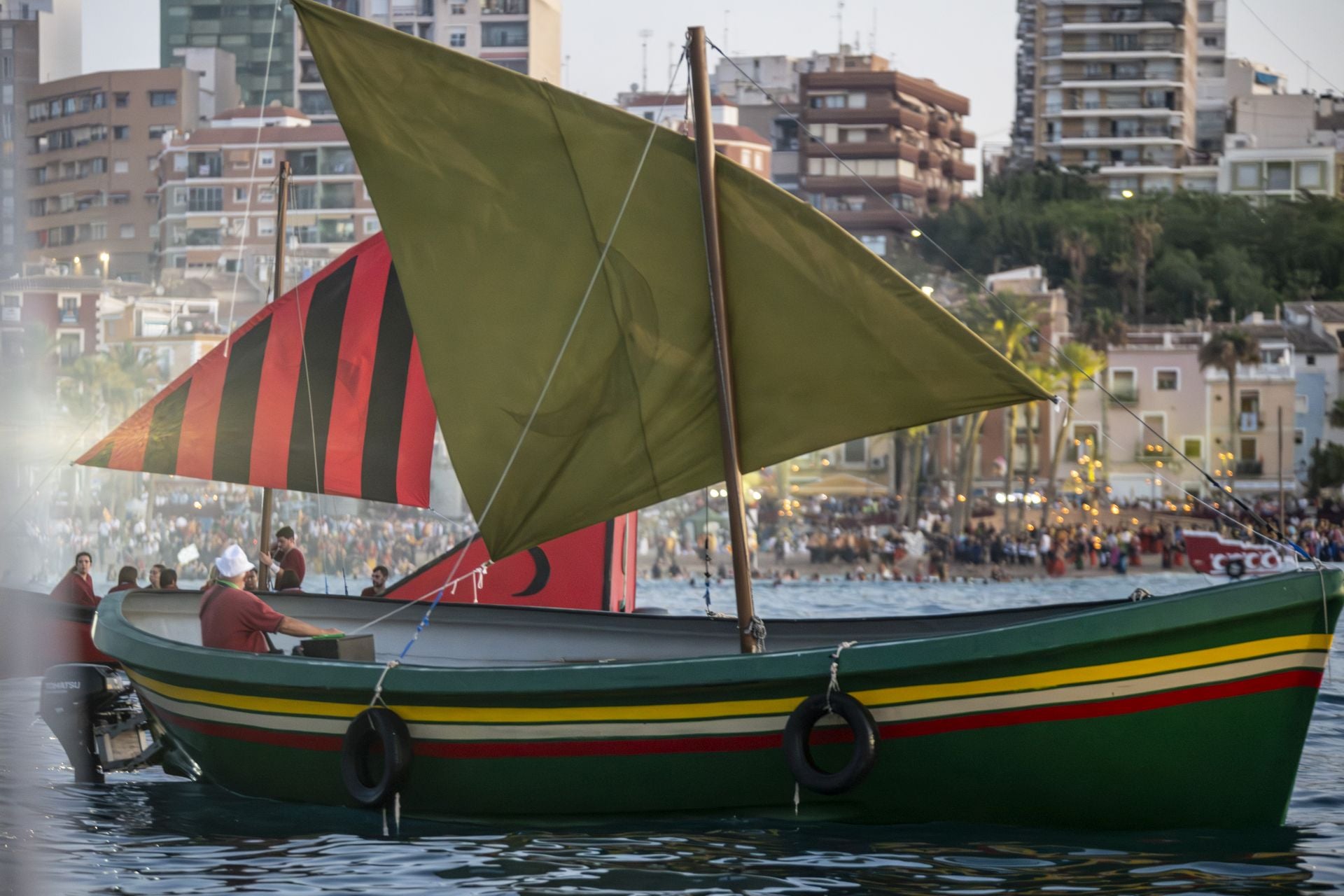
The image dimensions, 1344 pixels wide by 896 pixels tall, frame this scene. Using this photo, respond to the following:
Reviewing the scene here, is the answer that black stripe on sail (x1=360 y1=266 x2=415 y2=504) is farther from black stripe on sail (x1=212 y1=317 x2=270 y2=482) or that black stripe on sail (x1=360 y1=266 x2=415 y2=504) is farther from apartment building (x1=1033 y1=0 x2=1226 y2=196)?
apartment building (x1=1033 y1=0 x2=1226 y2=196)

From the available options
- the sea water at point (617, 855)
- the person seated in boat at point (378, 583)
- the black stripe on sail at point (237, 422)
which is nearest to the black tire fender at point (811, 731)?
the sea water at point (617, 855)

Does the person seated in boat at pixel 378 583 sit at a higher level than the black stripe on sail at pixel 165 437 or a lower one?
lower

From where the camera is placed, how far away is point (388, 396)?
17.4m

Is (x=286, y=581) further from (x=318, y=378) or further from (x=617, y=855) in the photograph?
(x=617, y=855)

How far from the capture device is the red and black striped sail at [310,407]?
17312 millimetres

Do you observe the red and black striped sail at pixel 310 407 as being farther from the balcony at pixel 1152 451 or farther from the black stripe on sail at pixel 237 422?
the balcony at pixel 1152 451

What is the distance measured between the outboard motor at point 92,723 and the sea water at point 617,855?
45.7 inches

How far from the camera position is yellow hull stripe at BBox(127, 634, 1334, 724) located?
409 inches

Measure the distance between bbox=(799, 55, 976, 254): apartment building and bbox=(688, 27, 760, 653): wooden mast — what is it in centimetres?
11137

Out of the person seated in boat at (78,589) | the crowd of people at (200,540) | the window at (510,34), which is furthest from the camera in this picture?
the window at (510,34)

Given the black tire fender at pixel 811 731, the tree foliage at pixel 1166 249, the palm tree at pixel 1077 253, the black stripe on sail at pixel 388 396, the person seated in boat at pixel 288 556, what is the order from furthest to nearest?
the palm tree at pixel 1077 253 → the tree foliage at pixel 1166 249 → the person seated in boat at pixel 288 556 → the black stripe on sail at pixel 388 396 → the black tire fender at pixel 811 731

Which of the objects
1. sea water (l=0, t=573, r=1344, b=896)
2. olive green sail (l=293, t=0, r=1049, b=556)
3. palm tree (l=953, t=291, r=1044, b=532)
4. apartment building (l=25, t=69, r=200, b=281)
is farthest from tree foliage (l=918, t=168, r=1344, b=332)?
sea water (l=0, t=573, r=1344, b=896)

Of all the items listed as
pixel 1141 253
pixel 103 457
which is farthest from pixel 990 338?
pixel 103 457

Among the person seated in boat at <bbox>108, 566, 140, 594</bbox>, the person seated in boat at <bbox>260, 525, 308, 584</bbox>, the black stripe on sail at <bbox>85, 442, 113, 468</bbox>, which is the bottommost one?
the person seated in boat at <bbox>108, 566, 140, 594</bbox>
